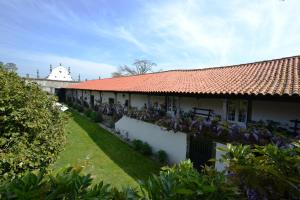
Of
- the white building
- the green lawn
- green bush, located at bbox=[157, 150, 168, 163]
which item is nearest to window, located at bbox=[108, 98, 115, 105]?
the green lawn

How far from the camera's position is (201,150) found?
10.3 meters

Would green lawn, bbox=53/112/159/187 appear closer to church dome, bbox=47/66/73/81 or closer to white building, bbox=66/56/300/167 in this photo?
white building, bbox=66/56/300/167

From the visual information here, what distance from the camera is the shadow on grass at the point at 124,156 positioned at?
36.7 feet

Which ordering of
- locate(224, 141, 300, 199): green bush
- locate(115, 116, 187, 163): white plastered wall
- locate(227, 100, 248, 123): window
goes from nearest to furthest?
locate(224, 141, 300, 199): green bush → locate(227, 100, 248, 123): window → locate(115, 116, 187, 163): white plastered wall

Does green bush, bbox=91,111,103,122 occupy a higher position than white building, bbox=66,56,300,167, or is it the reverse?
white building, bbox=66,56,300,167

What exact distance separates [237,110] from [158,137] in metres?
4.40

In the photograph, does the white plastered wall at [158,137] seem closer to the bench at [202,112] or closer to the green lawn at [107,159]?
the green lawn at [107,159]

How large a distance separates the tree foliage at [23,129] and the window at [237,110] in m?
7.05

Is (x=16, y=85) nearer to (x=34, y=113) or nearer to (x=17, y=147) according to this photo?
(x=34, y=113)

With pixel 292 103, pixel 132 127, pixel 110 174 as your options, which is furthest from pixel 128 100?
pixel 292 103

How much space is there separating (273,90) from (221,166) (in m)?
3.10

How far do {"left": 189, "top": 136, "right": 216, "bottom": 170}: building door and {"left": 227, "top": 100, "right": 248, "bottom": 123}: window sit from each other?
182 cm

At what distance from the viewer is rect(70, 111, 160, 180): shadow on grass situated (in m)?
11.2

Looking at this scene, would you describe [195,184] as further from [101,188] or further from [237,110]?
[237,110]
